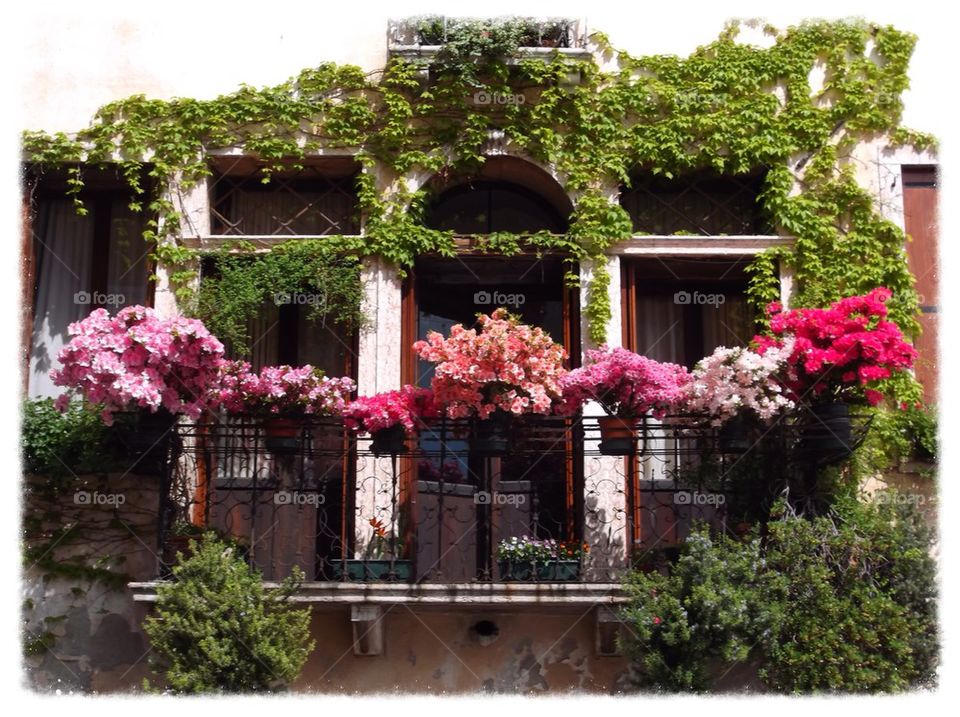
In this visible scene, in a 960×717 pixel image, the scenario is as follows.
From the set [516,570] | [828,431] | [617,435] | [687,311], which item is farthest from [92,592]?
[828,431]

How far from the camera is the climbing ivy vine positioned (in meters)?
10.6

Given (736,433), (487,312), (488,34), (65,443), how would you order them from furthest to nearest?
(487,312) < (488,34) < (65,443) < (736,433)

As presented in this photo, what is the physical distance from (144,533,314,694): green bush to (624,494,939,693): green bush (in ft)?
7.88

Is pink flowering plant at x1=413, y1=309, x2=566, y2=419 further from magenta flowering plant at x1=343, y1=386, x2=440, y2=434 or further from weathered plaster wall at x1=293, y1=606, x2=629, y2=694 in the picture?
weathered plaster wall at x1=293, y1=606, x2=629, y2=694

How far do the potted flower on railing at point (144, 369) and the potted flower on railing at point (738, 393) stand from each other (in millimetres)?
3537

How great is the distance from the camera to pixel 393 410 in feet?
30.7

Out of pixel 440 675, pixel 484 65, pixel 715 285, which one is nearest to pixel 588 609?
pixel 440 675

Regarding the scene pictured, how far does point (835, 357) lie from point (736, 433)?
2.89 ft

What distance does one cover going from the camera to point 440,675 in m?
9.66

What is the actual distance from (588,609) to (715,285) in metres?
3.29

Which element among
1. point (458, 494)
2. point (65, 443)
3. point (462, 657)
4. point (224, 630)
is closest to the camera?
point (224, 630)

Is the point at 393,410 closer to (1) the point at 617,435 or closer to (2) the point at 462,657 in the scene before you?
(1) the point at 617,435

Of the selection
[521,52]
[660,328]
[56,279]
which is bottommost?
[660,328]

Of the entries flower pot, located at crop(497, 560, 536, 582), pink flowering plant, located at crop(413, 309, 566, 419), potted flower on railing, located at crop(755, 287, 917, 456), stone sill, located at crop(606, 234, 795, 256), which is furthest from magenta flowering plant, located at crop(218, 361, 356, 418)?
potted flower on railing, located at crop(755, 287, 917, 456)
